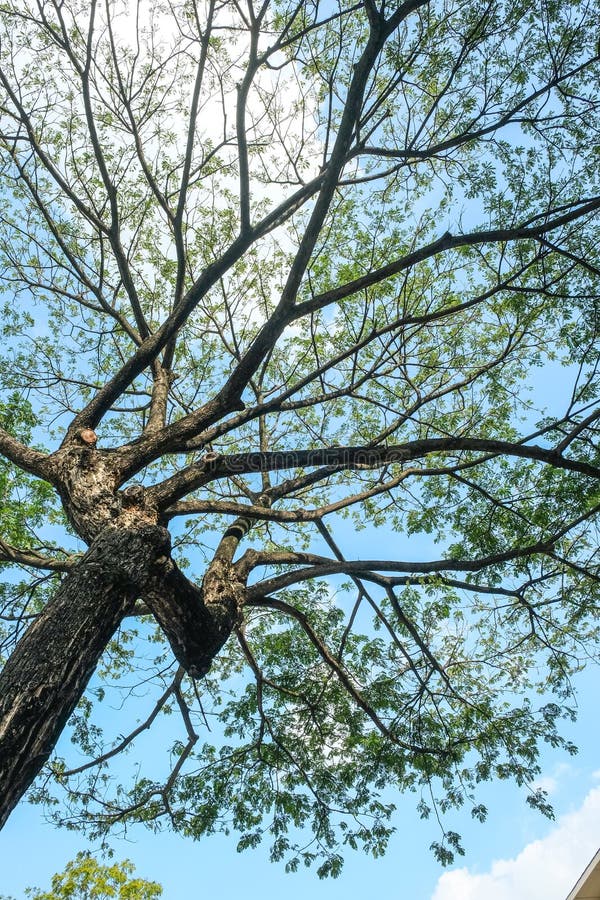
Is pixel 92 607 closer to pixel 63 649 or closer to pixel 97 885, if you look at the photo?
pixel 63 649

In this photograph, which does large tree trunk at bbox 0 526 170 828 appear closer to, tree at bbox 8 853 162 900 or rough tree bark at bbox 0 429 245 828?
rough tree bark at bbox 0 429 245 828

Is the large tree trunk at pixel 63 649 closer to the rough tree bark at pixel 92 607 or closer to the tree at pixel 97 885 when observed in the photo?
the rough tree bark at pixel 92 607

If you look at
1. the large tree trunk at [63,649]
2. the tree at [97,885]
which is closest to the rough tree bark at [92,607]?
the large tree trunk at [63,649]

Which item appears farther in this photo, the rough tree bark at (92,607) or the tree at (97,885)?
the tree at (97,885)

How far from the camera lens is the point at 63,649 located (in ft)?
10.9

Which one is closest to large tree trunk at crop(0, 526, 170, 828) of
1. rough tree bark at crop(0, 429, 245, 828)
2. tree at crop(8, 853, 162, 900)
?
rough tree bark at crop(0, 429, 245, 828)

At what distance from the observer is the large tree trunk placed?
2975 mm

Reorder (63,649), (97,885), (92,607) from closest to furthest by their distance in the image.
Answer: (63,649), (92,607), (97,885)

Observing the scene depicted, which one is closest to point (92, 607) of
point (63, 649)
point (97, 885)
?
point (63, 649)

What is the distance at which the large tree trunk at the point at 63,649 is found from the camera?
2.97 m

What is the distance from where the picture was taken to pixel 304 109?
615cm

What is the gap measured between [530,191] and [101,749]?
7.78 m

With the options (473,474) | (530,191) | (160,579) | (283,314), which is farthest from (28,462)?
(530,191)

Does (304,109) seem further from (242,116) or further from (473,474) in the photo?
(473,474)
